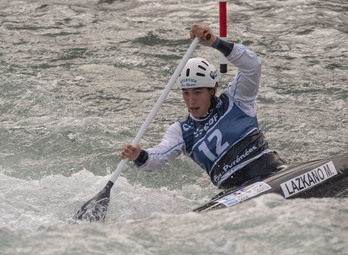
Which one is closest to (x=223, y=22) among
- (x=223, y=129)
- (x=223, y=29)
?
(x=223, y=29)

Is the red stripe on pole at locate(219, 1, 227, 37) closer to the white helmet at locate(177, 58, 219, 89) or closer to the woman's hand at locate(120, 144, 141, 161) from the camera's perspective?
the white helmet at locate(177, 58, 219, 89)

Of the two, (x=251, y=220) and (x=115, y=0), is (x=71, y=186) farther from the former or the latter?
(x=115, y=0)

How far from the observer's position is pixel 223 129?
19.9ft

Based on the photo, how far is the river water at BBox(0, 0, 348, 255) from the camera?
183 inches

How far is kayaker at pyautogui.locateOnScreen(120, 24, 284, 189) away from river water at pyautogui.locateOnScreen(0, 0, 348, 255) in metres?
0.57

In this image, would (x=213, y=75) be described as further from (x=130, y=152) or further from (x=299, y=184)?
(x=299, y=184)

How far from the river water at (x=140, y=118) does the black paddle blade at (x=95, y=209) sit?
0.12 meters

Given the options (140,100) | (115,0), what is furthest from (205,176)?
(115,0)

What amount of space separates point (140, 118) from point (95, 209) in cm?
320

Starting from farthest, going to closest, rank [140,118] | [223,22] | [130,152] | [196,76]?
1. [140,118]
2. [223,22]
3. [196,76]
4. [130,152]

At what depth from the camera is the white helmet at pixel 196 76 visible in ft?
19.6

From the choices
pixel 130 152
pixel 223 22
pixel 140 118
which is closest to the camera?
pixel 130 152

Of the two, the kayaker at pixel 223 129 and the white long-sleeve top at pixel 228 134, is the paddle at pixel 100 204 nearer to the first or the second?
the kayaker at pixel 223 129

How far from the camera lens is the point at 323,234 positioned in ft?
14.9
